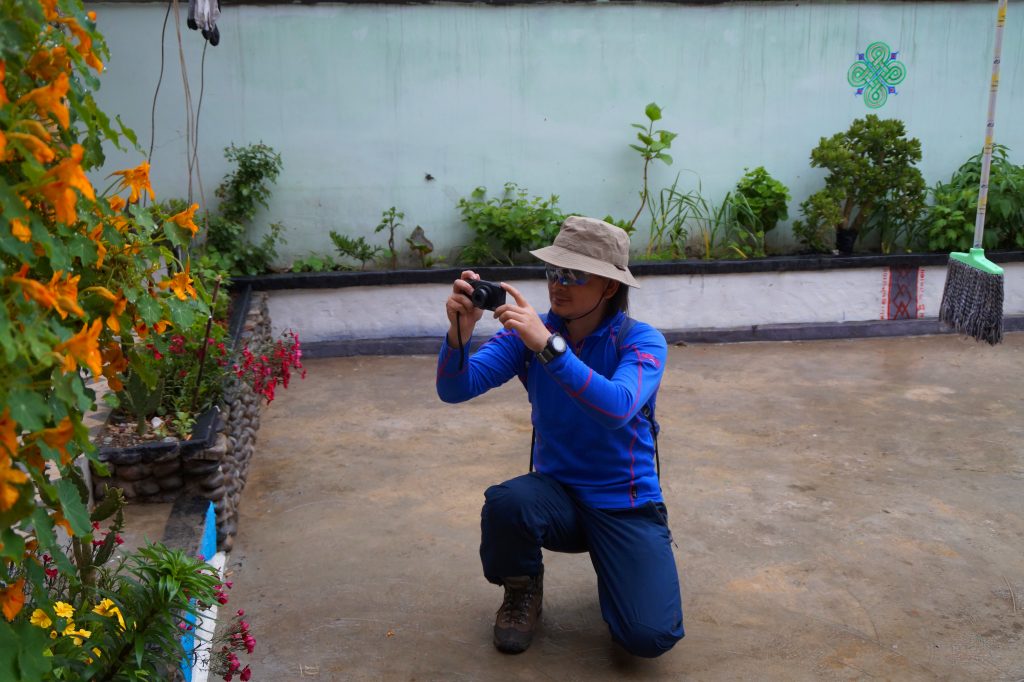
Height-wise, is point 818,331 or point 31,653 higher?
point 31,653

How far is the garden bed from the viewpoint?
7645 mm

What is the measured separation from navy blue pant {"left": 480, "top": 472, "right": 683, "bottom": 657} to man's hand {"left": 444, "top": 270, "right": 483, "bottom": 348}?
56 centimetres

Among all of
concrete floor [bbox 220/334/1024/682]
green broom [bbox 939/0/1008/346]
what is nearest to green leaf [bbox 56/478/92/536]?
concrete floor [bbox 220/334/1024/682]

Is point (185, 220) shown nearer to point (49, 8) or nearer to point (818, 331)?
point (49, 8)

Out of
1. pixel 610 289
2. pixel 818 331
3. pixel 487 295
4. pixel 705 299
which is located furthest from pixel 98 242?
pixel 818 331

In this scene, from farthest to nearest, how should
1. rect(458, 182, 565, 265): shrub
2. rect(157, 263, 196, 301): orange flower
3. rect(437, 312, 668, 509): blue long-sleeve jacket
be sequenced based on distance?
rect(458, 182, 565, 265): shrub < rect(437, 312, 668, 509): blue long-sleeve jacket < rect(157, 263, 196, 301): orange flower

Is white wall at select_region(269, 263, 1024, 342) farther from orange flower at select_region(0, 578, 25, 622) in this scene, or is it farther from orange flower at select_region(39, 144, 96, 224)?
orange flower at select_region(39, 144, 96, 224)

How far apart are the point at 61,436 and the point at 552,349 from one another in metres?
1.62

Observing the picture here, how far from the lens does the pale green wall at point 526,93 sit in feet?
24.9

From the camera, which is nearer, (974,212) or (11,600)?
(11,600)

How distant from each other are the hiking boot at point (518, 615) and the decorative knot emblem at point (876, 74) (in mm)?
6469

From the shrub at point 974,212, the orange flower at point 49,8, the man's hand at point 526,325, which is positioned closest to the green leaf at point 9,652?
the orange flower at point 49,8

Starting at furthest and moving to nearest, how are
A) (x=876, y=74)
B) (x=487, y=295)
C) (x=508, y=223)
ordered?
(x=876, y=74) < (x=508, y=223) < (x=487, y=295)

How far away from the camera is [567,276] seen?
10.5 ft
